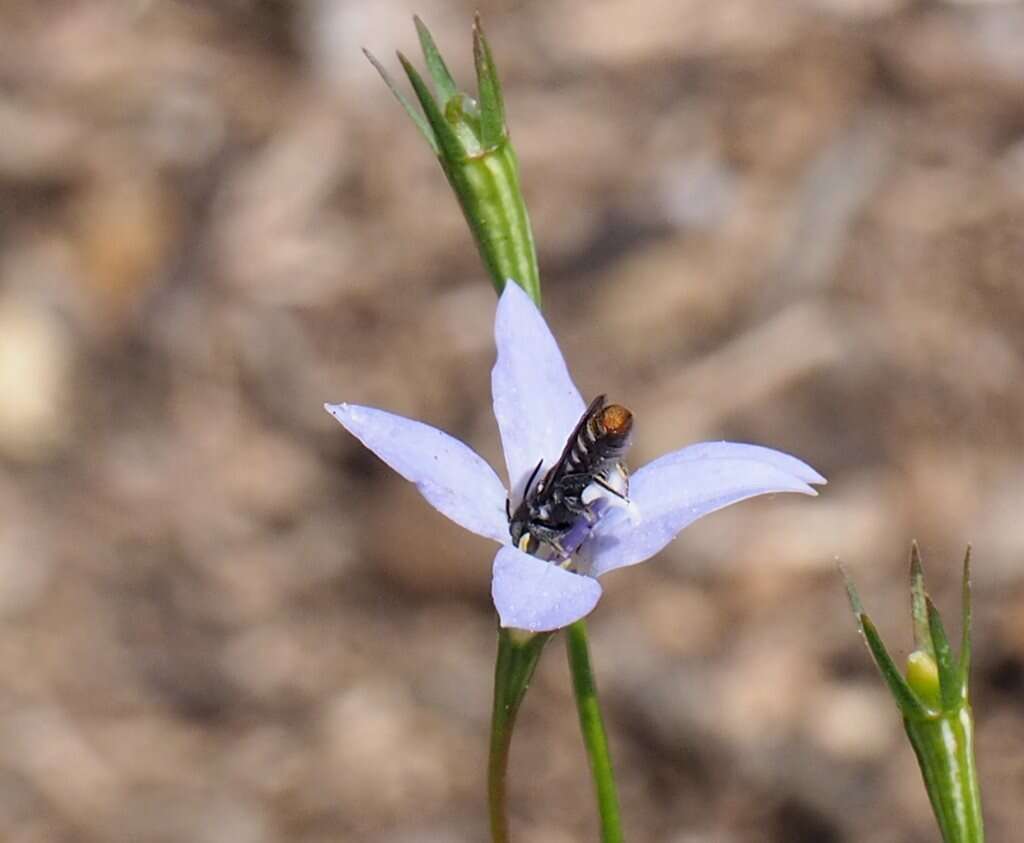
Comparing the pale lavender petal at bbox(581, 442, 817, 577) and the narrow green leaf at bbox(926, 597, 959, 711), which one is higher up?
the pale lavender petal at bbox(581, 442, 817, 577)

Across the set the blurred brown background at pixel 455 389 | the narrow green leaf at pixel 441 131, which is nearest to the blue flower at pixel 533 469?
the narrow green leaf at pixel 441 131

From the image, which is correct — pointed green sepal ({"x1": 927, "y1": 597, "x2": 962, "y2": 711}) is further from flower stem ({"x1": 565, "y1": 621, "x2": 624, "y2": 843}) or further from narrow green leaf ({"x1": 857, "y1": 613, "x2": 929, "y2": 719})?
flower stem ({"x1": 565, "y1": 621, "x2": 624, "y2": 843})

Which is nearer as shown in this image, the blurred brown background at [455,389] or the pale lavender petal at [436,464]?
the pale lavender petal at [436,464]

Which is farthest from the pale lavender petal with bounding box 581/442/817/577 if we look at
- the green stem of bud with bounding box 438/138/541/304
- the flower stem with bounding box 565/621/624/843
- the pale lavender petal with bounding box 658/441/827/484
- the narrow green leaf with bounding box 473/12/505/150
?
the narrow green leaf with bounding box 473/12/505/150

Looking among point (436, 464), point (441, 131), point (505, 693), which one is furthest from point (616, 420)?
point (441, 131)

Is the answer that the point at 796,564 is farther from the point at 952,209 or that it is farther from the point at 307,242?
the point at 307,242

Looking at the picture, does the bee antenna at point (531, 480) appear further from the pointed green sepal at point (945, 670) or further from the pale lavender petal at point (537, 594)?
the pointed green sepal at point (945, 670)
